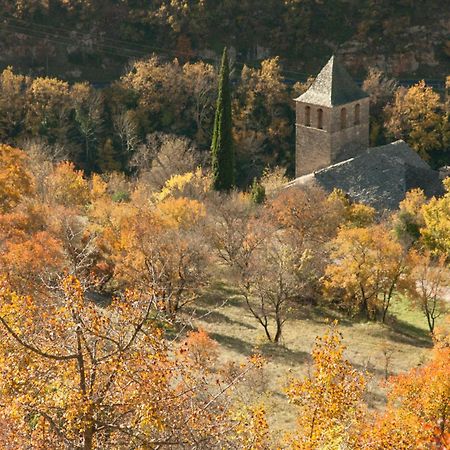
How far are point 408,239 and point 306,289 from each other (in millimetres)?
6230

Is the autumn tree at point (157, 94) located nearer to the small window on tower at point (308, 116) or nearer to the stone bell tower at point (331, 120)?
the stone bell tower at point (331, 120)

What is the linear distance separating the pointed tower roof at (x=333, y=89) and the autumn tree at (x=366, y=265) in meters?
12.9

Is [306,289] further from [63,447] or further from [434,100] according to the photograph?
[434,100]

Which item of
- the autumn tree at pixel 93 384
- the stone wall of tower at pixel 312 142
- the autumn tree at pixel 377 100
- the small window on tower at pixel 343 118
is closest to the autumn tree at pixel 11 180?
the stone wall of tower at pixel 312 142

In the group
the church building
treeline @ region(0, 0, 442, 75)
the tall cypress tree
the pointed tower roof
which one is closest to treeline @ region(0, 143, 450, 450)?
the tall cypress tree

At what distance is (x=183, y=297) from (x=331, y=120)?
16260 mm

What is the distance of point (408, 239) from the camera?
3878cm

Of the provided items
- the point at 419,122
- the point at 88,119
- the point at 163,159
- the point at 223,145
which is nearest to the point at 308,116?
the point at 223,145

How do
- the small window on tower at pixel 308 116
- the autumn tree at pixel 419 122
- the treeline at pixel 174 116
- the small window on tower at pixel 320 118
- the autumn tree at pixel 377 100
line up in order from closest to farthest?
the small window on tower at pixel 320 118 < the small window on tower at pixel 308 116 < the autumn tree at pixel 419 122 < the treeline at pixel 174 116 < the autumn tree at pixel 377 100

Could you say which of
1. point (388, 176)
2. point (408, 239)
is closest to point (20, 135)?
point (388, 176)

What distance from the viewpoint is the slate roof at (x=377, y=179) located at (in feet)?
142

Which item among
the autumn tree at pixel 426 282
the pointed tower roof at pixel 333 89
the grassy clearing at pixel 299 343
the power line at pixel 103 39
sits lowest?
the grassy clearing at pixel 299 343

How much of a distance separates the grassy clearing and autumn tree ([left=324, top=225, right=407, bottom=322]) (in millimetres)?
1806

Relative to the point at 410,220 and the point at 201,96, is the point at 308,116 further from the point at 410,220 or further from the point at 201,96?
the point at 201,96
